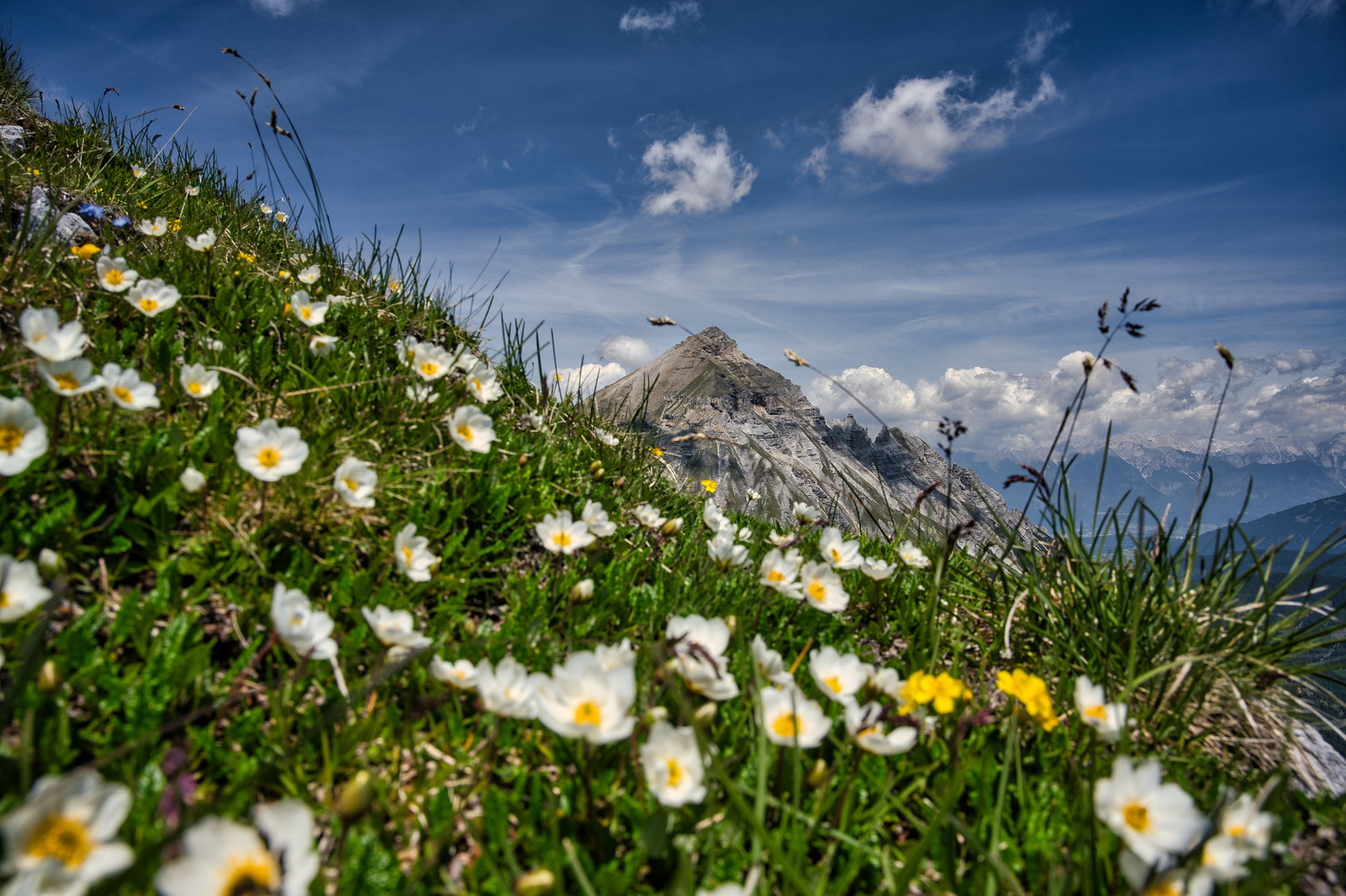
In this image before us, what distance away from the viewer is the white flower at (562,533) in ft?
7.52

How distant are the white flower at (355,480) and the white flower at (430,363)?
761mm

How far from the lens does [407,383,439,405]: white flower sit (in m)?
2.78

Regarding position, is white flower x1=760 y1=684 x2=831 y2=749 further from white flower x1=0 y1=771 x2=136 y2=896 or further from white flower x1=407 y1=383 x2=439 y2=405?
white flower x1=407 y1=383 x2=439 y2=405

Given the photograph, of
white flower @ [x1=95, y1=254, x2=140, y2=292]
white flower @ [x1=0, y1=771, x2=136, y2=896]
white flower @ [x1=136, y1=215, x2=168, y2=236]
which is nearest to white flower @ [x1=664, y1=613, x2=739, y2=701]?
white flower @ [x1=0, y1=771, x2=136, y2=896]

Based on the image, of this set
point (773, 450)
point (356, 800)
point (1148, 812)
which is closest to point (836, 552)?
point (1148, 812)

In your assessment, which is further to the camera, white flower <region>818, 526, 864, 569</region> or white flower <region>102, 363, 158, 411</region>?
white flower <region>818, 526, 864, 569</region>

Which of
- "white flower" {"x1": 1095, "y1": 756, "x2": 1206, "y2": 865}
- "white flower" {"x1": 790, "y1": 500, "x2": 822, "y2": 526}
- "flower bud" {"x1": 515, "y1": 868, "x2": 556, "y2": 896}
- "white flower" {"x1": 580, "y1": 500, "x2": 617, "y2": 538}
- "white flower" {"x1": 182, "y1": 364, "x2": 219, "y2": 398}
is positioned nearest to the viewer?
"flower bud" {"x1": 515, "y1": 868, "x2": 556, "y2": 896}

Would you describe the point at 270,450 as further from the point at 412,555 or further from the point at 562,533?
the point at 562,533

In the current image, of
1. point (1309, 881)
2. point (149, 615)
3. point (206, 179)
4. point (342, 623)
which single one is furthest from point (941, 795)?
point (206, 179)

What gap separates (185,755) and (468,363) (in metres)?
2.10

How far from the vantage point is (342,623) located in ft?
6.23

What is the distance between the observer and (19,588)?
137 centimetres

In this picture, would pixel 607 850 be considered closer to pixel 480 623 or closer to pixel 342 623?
pixel 480 623

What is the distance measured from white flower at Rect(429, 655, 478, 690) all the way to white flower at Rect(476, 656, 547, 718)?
0.10 m
